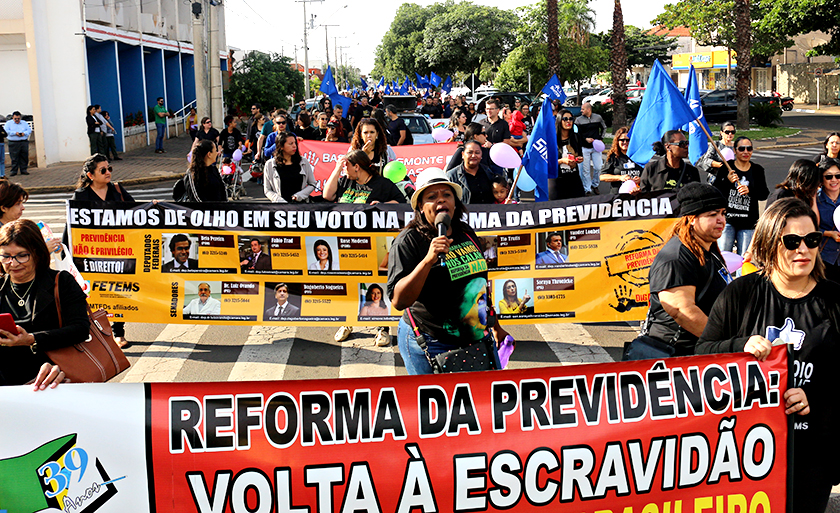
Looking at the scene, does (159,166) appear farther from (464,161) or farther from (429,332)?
(429,332)

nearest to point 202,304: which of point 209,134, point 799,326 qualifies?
point 799,326

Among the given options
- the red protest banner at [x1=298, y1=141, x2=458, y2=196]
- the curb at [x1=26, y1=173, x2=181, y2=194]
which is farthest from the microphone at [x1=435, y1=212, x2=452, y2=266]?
the curb at [x1=26, y1=173, x2=181, y2=194]

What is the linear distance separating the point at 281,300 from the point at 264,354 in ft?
1.70

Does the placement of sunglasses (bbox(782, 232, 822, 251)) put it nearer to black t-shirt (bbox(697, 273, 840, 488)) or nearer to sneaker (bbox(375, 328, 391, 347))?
black t-shirt (bbox(697, 273, 840, 488))

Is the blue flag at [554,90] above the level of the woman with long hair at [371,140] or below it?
above

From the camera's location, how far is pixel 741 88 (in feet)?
100

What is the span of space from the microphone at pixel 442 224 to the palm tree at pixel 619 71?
91.7 feet

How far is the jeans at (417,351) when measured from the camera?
14.5 feet

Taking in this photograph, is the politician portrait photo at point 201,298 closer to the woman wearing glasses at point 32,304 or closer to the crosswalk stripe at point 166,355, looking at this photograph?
the crosswalk stripe at point 166,355

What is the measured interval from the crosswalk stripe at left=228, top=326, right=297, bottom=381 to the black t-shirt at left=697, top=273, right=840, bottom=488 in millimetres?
4015

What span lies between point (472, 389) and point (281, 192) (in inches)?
232

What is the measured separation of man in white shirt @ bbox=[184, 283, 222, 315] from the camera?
770 centimetres

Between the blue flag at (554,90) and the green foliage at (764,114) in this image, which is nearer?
the blue flag at (554,90)

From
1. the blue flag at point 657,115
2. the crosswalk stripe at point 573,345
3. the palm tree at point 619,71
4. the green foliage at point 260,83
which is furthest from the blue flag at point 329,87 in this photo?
the crosswalk stripe at point 573,345
